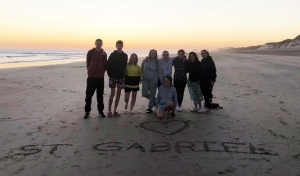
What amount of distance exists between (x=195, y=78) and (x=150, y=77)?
125 centimetres

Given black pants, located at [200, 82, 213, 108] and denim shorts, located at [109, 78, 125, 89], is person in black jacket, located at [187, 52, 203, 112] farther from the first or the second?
denim shorts, located at [109, 78, 125, 89]

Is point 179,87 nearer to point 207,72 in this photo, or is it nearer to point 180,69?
point 180,69

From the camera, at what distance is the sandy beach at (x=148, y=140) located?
3979 millimetres

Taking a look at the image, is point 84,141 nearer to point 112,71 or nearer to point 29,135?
point 29,135

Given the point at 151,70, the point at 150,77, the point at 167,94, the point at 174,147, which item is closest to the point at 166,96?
the point at 167,94

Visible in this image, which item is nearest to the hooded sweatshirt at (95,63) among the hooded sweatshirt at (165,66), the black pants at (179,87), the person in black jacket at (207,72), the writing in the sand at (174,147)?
the hooded sweatshirt at (165,66)

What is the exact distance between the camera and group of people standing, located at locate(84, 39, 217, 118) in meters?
6.82

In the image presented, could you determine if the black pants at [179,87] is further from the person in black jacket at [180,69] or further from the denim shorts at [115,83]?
the denim shorts at [115,83]

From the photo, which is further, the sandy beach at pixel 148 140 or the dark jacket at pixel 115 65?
the dark jacket at pixel 115 65

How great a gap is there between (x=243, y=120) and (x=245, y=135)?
4.09ft

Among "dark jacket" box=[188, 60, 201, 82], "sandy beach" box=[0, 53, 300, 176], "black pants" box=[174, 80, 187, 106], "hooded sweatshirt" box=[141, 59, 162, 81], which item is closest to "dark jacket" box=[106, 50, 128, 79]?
"hooded sweatshirt" box=[141, 59, 162, 81]

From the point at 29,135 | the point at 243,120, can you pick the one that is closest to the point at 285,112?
the point at 243,120

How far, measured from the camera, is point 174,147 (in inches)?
188

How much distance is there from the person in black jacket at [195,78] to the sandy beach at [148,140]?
446mm
